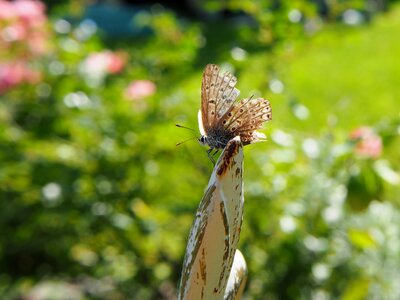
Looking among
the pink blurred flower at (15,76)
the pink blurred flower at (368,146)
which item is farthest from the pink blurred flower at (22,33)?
the pink blurred flower at (368,146)

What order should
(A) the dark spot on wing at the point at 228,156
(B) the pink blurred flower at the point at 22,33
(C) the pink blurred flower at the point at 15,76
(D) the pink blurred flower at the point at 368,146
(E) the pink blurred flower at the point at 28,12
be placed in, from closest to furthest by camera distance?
(A) the dark spot on wing at the point at 228,156
(D) the pink blurred flower at the point at 368,146
(C) the pink blurred flower at the point at 15,76
(B) the pink blurred flower at the point at 22,33
(E) the pink blurred flower at the point at 28,12

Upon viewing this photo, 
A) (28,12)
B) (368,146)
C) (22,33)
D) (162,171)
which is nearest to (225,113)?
(368,146)

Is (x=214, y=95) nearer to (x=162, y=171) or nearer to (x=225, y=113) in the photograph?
(x=225, y=113)

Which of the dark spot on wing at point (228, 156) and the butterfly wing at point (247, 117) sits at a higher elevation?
the butterfly wing at point (247, 117)

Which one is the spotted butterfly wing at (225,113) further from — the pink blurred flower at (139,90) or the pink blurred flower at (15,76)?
the pink blurred flower at (15,76)

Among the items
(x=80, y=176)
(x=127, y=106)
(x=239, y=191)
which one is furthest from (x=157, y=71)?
(x=239, y=191)

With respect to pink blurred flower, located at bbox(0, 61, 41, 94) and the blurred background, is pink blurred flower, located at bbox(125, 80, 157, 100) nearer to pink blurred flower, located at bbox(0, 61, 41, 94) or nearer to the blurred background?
the blurred background
